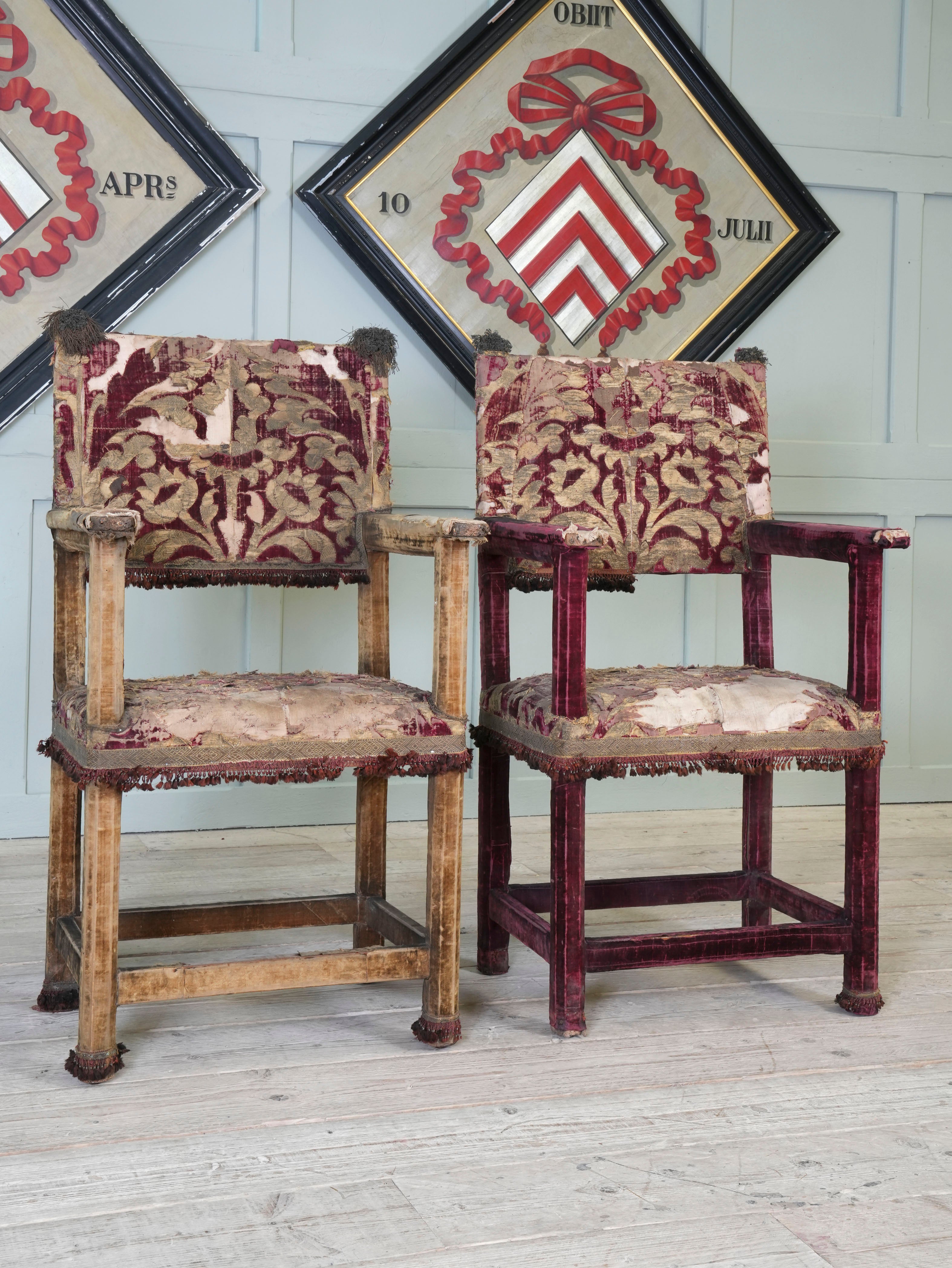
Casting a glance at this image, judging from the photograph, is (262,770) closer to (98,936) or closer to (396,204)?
(98,936)

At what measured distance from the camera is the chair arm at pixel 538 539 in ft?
6.23

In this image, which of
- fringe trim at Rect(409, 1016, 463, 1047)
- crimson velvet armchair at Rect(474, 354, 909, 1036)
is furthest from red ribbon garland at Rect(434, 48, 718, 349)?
fringe trim at Rect(409, 1016, 463, 1047)

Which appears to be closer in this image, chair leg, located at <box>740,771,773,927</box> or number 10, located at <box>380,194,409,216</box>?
chair leg, located at <box>740,771,773,927</box>

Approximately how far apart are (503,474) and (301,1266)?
129 cm

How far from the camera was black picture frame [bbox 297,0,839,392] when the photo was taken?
10.6 ft

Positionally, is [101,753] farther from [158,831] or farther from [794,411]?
[794,411]

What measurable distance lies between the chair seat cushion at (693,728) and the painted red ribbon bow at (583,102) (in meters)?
1.85

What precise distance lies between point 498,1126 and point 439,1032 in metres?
0.29

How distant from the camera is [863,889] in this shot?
207 cm

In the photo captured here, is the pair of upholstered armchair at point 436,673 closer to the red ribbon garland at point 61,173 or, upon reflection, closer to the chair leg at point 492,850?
the chair leg at point 492,850

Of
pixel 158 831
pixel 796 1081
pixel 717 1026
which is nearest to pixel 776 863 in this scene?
pixel 717 1026

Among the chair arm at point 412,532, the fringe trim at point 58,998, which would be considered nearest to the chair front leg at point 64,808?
the fringe trim at point 58,998

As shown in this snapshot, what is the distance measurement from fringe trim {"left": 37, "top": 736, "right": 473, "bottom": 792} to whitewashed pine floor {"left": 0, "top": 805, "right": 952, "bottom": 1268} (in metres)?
0.40

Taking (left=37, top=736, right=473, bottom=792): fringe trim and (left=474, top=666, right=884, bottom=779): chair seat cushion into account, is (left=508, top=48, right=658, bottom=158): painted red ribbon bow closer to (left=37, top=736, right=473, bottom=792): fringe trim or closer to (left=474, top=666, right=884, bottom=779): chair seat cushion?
(left=474, top=666, right=884, bottom=779): chair seat cushion
